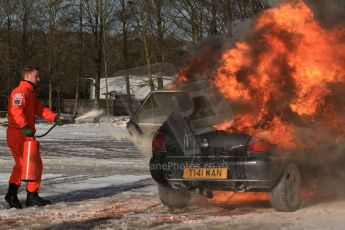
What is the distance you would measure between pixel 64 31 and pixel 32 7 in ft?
15.2

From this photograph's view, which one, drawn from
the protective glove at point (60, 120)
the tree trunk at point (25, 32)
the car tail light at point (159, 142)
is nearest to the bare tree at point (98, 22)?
the tree trunk at point (25, 32)

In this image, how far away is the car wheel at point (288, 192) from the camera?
21.5 feet

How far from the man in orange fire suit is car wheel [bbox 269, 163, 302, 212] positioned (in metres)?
3.12

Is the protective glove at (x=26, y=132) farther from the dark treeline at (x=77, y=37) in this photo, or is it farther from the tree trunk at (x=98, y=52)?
the tree trunk at (x=98, y=52)

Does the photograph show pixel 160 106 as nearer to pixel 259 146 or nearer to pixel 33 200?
pixel 33 200

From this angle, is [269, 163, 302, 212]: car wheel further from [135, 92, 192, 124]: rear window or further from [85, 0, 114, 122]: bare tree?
[85, 0, 114, 122]: bare tree

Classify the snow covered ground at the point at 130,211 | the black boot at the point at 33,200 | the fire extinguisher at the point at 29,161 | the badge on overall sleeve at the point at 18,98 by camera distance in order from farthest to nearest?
the black boot at the point at 33,200, the badge on overall sleeve at the point at 18,98, the fire extinguisher at the point at 29,161, the snow covered ground at the point at 130,211

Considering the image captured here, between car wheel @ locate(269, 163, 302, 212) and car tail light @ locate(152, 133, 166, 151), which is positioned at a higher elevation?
car tail light @ locate(152, 133, 166, 151)

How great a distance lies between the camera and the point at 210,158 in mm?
6680

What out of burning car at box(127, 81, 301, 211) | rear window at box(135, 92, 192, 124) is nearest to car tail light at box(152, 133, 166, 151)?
burning car at box(127, 81, 301, 211)

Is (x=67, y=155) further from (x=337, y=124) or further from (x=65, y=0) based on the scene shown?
(x=65, y=0)

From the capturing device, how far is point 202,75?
23.9 ft

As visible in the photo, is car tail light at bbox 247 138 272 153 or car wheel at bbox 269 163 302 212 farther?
car wheel at bbox 269 163 302 212

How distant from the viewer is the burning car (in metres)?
6.48
